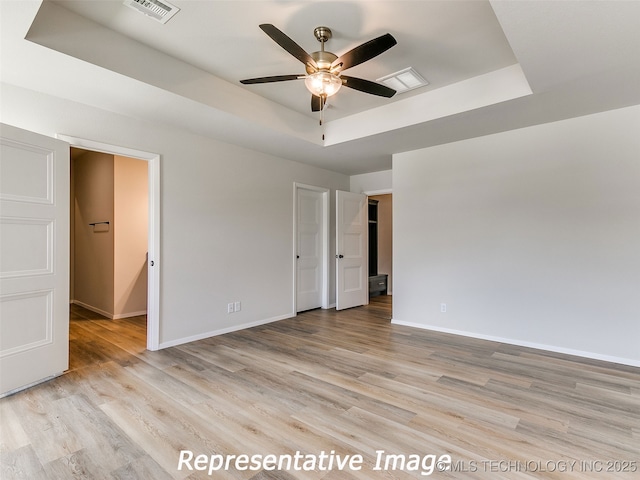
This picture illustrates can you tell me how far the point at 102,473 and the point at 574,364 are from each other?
12.7 feet

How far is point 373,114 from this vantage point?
3.85m

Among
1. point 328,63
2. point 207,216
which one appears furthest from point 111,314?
point 328,63

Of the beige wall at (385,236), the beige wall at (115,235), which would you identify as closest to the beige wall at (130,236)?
the beige wall at (115,235)

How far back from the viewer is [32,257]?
265 centimetres

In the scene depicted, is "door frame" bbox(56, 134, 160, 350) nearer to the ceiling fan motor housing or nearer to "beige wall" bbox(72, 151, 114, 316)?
"beige wall" bbox(72, 151, 114, 316)

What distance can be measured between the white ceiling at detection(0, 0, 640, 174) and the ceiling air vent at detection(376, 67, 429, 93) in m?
0.06

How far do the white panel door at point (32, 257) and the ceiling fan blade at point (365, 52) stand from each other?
2477 mm

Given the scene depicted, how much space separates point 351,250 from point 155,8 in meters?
4.33

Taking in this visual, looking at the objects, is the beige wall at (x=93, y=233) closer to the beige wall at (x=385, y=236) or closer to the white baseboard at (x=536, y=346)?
the white baseboard at (x=536, y=346)

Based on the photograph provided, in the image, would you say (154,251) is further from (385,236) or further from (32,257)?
(385,236)

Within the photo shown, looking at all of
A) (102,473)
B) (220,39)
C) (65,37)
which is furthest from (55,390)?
(220,39)

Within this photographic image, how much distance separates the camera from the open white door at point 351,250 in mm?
5535

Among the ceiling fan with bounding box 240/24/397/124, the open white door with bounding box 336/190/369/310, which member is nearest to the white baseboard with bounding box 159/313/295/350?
the open white door with bounding box 336/190/369/310

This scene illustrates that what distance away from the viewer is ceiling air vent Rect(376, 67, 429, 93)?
298 cm
